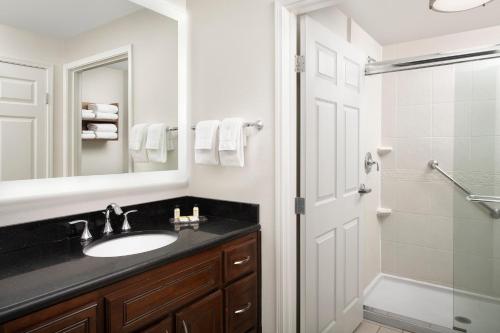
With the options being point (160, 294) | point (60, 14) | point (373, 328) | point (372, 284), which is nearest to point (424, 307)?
point (372, 284)

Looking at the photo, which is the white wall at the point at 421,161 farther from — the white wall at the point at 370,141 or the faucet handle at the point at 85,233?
the faucet handle at the point at 85,233

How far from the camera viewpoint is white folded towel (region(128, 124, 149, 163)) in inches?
69.1

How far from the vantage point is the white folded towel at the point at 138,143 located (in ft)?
5.76

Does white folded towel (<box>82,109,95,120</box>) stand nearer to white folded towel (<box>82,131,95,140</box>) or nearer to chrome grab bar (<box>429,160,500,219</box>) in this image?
white folded towel (<box>82,131,95,140</box>)

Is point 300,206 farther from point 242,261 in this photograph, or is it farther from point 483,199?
point 483,199

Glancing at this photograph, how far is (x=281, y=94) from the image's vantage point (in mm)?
1610

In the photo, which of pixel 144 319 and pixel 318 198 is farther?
pixel 318 198

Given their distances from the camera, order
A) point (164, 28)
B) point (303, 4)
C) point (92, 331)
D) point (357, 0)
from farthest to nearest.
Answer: point (357, 0) → point (164, 28) → point (303, 4) → point (92, 331)

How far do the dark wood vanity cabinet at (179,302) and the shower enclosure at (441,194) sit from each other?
4.07 feet

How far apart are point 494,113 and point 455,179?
0.45 meters

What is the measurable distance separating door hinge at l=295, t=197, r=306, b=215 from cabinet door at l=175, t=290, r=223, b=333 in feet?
1.86

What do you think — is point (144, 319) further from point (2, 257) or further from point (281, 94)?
point (281, 94)

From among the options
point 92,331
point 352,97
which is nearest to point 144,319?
point 92,331

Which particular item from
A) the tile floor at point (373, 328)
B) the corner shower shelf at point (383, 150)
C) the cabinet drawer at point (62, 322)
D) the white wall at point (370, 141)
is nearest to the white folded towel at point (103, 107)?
the cabinet drawer at point (62, 322)
